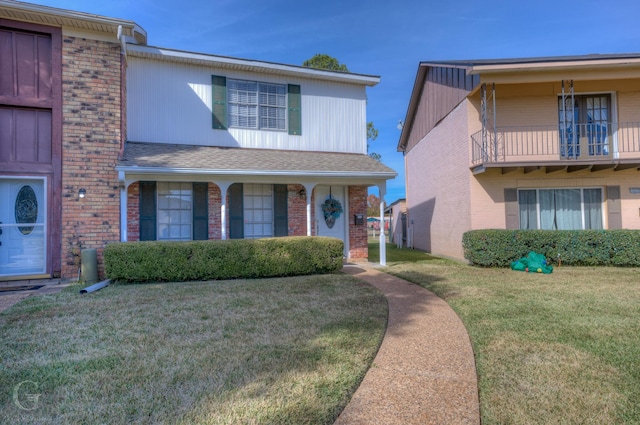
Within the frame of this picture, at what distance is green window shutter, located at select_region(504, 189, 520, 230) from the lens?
10406 millimetres

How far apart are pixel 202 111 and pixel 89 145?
3.03 metres

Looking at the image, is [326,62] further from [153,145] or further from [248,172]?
[248,172]

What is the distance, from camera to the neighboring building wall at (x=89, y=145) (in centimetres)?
794

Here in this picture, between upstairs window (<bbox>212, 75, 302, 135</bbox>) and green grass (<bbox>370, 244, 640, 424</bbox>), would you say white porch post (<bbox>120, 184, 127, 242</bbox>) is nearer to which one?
upstairs window (<bbox>212, 75, 302, 135</bbox>)

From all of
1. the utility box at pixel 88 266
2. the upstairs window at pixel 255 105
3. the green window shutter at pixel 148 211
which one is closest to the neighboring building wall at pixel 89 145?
the utility box at pixel 88 266

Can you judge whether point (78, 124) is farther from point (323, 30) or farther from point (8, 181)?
point (323, 30)

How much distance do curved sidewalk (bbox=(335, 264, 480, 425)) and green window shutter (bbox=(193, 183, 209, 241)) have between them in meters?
6.20

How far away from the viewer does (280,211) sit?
33.6 ft

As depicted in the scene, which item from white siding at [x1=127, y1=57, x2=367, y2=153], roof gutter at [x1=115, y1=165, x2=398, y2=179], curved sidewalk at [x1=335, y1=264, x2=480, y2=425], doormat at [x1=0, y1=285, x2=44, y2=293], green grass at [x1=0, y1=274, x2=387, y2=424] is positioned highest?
white siding at [x1=127, y1=57, x2=367, y2=153]

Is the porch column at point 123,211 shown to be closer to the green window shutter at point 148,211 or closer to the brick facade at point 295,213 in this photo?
the brick facade at point 295,213

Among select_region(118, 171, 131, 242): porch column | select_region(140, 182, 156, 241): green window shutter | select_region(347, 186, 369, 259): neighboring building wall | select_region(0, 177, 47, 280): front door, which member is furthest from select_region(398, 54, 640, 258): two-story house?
select_region(0, 177, 47, 280): front door

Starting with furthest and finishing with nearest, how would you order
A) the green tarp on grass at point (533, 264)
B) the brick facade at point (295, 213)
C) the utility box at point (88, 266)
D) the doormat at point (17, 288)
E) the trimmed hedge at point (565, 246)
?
the trimmed hedge at point (565, 246), the brick facade at point (295, 213), the green tarp on grass at point (533, 264), the utility box at point (88, 266), the doormat at point (17, 288)

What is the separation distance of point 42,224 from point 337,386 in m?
8.39

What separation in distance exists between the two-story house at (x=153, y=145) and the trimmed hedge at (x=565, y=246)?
3480 mm
